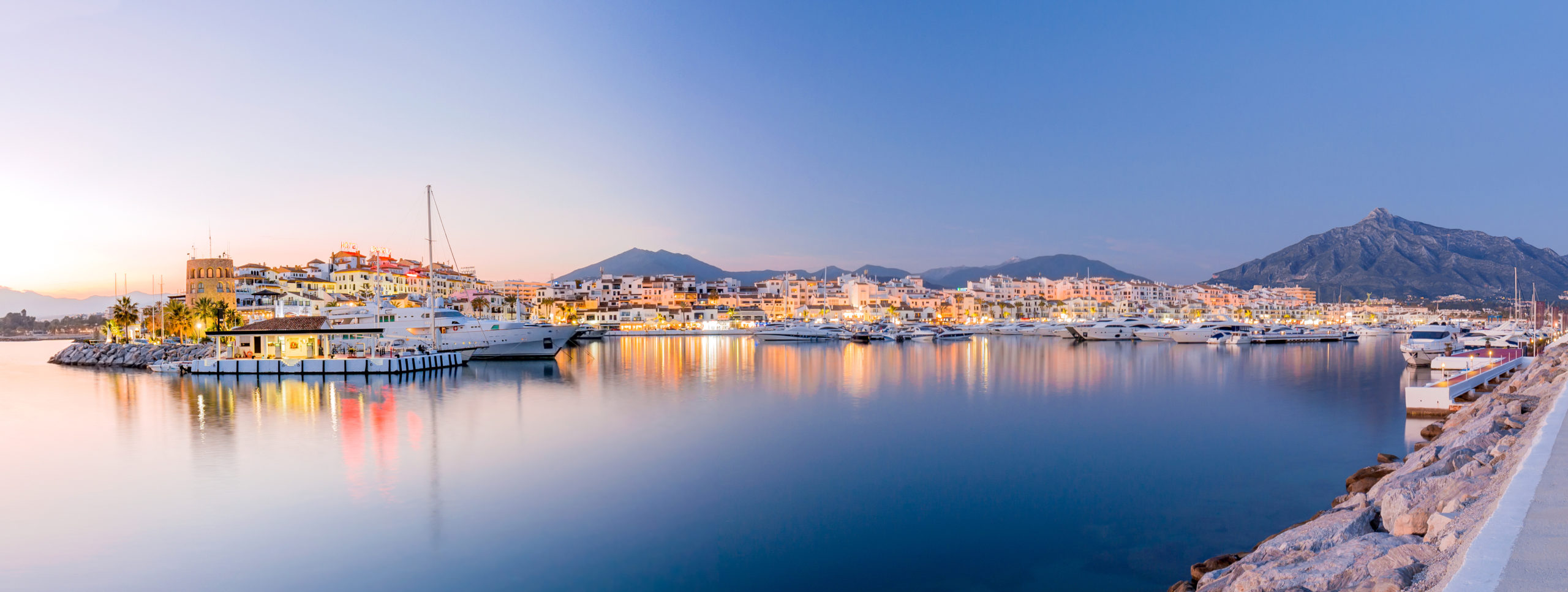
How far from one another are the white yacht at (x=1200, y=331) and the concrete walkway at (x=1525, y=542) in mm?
58111

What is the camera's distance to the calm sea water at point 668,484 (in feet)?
26.1

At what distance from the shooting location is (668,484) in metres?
11.6

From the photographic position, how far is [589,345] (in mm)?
61188

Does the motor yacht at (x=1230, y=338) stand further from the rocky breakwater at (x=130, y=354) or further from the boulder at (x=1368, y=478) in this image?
the rocky breakwater at (x=130, y=354)

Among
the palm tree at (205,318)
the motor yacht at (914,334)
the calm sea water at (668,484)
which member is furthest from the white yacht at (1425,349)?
the palm tree at (205,318)

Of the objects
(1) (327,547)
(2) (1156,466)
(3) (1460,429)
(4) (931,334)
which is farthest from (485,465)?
(4) (931,334)

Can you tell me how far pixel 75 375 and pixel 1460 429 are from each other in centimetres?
4666

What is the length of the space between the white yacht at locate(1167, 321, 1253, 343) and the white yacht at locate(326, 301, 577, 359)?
44436mm

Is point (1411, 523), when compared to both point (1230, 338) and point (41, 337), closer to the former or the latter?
point (1230, 338)

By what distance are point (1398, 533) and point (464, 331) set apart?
40.8 meters

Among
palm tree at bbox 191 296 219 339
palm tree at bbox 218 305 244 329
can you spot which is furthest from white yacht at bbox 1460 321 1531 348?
palm tree at bbox 218 305 244 329

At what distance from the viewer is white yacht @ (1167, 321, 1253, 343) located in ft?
190

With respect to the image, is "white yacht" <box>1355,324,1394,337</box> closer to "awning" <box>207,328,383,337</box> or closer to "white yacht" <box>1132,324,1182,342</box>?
"white yacht" <box>1132,324,1182,342</box>

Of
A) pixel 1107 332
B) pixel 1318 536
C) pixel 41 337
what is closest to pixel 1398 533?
pixel 1318 536
